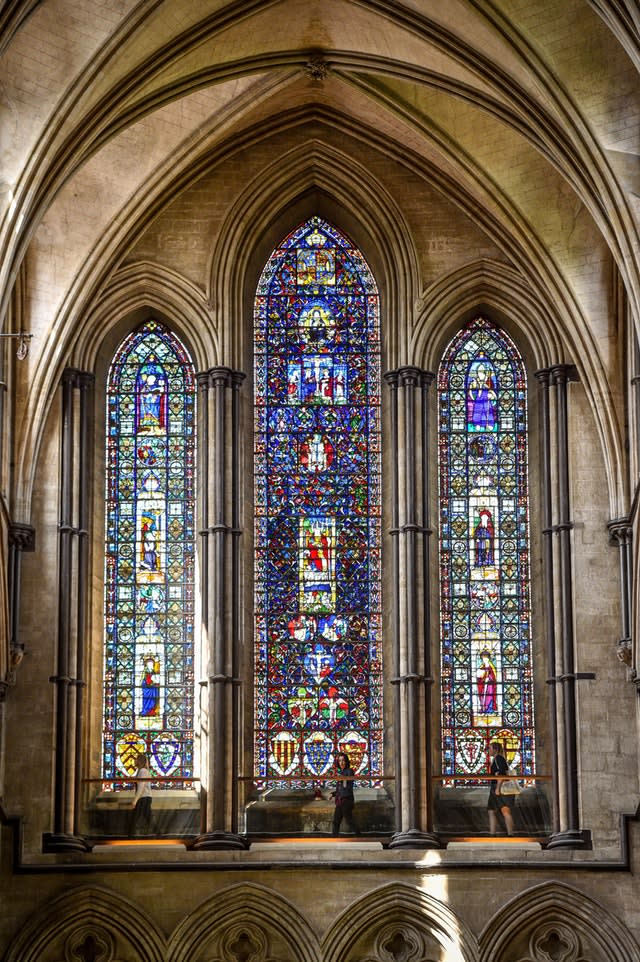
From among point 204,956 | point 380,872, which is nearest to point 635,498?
point 380,872

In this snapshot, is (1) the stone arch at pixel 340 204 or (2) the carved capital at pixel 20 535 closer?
(2) the carved capital at pixel 20 535

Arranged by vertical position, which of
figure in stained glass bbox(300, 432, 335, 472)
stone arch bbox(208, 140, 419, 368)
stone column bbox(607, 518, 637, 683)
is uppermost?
stone arch bbox(208, 140, 419, 368)

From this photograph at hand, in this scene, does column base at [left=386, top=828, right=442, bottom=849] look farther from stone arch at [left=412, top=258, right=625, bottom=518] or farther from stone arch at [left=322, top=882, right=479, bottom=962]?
stone arch at [left=412, top=258, right=625, bottom=518]

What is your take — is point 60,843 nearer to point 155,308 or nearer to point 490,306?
point 155,308

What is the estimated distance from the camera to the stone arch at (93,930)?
27219 mm

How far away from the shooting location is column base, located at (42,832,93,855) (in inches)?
1091

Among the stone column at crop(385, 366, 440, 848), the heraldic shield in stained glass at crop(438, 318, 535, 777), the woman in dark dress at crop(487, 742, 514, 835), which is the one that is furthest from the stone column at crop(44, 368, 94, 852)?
the woman in dark dress at crop(487, 742, 514, 835)

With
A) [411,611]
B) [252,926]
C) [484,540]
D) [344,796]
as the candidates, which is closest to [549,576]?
[484,540]

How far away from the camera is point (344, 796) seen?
28344 millimetres

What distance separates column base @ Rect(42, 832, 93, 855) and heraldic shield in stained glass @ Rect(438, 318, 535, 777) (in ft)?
13.7

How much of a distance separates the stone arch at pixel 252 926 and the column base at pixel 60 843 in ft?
4.90

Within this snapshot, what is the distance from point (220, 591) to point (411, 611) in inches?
84.1

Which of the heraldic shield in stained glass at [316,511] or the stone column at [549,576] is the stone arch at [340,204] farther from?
the stone column at [549,576]

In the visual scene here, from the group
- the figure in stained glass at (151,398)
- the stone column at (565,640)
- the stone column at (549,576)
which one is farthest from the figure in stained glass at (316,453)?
the stone column at (565,640)
